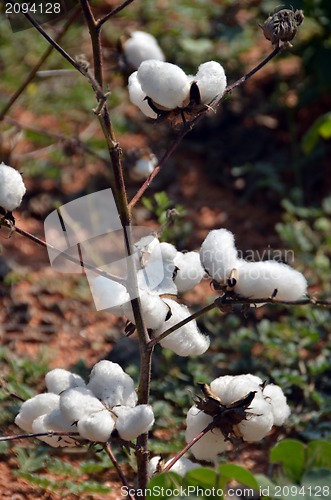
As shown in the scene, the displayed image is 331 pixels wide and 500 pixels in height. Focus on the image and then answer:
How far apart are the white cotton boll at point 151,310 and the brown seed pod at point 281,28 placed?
0.42 m

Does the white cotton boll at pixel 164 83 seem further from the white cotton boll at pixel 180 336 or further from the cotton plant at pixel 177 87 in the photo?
the white cotton boll at pixel 180 336

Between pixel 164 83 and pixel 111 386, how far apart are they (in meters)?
0.43

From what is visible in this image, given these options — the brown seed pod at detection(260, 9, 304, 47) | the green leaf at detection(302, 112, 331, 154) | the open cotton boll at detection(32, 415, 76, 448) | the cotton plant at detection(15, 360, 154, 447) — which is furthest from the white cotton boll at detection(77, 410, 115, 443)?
the green leaf at detection(302, 112, 331, 154)

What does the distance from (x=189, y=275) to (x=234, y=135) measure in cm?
168

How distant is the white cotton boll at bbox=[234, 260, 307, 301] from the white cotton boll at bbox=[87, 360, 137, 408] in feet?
0.74

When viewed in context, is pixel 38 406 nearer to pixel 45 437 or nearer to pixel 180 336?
pixel 45 437

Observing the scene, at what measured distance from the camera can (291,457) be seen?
1.15 meters

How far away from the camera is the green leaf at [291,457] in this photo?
1.13m

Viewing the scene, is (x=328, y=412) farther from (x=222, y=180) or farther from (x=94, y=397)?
(x=222, y=180)

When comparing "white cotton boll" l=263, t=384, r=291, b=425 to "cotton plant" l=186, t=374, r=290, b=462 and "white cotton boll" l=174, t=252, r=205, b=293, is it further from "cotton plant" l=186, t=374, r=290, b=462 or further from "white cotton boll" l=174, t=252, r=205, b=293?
"white cotton boll" l=174, t=252, r=205, b=293

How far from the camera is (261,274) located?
1128 mm

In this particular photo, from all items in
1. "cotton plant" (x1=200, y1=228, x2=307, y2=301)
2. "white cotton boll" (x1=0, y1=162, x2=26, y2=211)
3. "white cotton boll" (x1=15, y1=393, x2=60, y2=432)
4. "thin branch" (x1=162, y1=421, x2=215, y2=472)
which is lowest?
"thin branch" (x1=162, y1=421, x2=215, y2=472)

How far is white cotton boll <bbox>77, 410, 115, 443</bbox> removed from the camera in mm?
1129

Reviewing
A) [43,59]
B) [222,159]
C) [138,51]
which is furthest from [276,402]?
[222,159]
